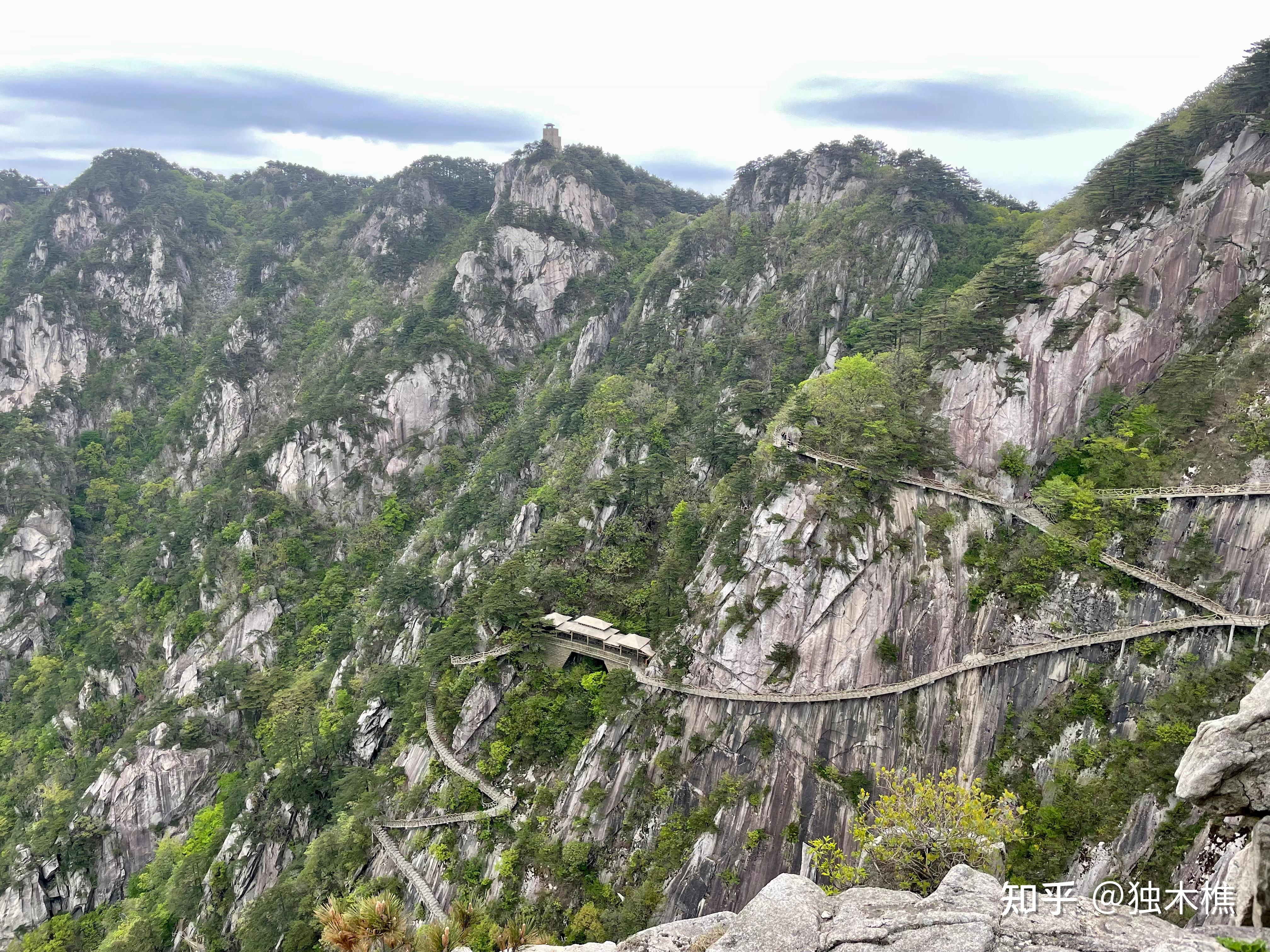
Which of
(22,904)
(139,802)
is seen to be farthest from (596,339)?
(22,904)

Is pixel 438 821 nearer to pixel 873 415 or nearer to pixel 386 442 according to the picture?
pixel 873 415

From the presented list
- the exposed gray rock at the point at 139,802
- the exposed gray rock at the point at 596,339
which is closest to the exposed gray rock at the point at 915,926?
the exposed gray rock at the point at 139,802

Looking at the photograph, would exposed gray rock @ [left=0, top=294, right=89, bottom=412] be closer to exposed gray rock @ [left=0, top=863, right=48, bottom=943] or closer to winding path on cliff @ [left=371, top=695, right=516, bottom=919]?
exposed gray rock @ [left=0, top=863, right=48, bottom=943]

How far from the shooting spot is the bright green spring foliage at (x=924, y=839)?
22062 millimetres

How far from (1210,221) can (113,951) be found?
89600 mm

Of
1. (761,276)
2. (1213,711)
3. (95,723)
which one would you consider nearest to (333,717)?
(95,723)

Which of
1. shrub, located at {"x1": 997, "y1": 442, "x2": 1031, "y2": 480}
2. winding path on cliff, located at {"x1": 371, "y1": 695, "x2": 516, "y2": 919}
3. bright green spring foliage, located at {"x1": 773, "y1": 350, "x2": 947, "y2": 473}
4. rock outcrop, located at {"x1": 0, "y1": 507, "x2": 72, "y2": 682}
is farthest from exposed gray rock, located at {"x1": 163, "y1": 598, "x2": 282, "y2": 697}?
shrub, located at {"x1": 997, "y1": 442, "x2": 1031, "y2": 480}

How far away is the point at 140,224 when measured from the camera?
4975 inches

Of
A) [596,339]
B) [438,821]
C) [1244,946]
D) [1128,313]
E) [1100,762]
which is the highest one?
[1128,313]

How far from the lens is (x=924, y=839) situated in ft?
73.7

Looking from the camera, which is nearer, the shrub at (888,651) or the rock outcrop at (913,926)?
the rock outcrop at (913,926)

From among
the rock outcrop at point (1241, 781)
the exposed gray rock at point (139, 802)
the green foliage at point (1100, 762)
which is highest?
the rock outcrop at point (1241, 781)

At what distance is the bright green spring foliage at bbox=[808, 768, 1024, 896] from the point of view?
2206 centimetres

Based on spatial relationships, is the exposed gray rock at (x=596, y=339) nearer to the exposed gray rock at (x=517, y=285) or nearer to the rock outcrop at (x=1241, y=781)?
the exposed gray rock at (x=517, y=285)
